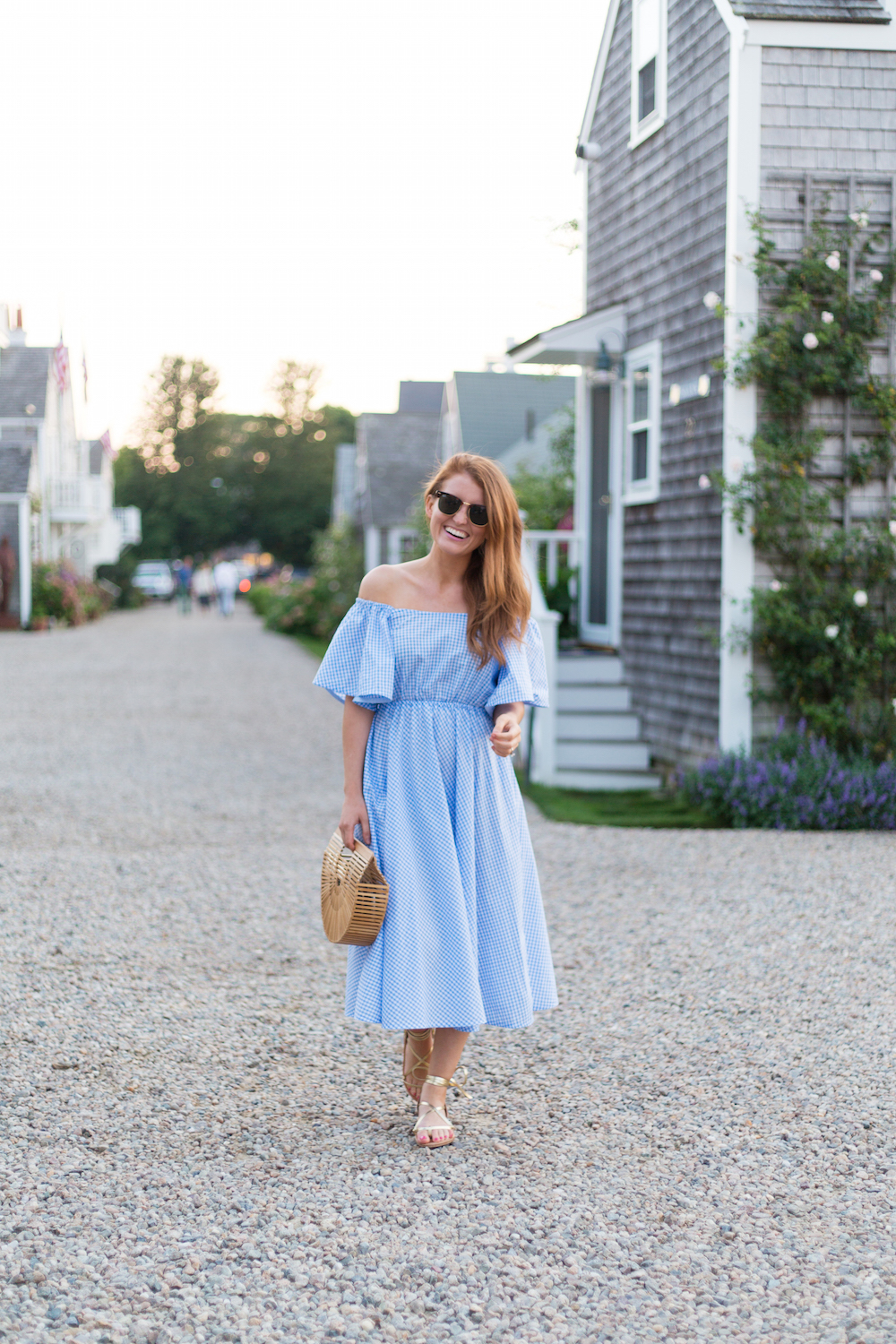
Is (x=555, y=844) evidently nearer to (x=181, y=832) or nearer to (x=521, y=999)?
(x=181, y=832)

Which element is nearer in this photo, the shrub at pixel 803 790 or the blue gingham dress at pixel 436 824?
the blue gingham dress at pixel 436 824

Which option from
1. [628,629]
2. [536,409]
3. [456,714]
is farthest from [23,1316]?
[536,409]

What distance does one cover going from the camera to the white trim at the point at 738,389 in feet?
26.1

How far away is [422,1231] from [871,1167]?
3.80 feet

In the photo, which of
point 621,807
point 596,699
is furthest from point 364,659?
point 596,699

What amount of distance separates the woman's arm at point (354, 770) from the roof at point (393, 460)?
89.1ft

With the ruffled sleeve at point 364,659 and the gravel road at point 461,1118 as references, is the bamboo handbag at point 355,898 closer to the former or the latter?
the ruffled sleeve at point 364,659

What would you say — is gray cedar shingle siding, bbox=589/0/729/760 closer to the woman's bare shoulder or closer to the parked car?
the woman's bare shoulder

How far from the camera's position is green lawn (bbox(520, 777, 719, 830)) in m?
7.79

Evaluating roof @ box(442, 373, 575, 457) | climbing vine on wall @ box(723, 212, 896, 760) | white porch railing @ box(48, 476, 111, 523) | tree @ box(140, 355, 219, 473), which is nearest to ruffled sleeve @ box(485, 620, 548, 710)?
climbing vine on wall @ box(723, 212, 896, 760)

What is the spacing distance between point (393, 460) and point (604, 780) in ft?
82.6

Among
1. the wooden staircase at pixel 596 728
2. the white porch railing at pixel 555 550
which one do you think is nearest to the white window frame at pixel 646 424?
the white porch railing at pixel 555 550

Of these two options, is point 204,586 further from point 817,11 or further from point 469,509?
point 469,509

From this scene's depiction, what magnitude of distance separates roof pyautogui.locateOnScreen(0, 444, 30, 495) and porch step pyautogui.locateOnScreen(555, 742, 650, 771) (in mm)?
21612
